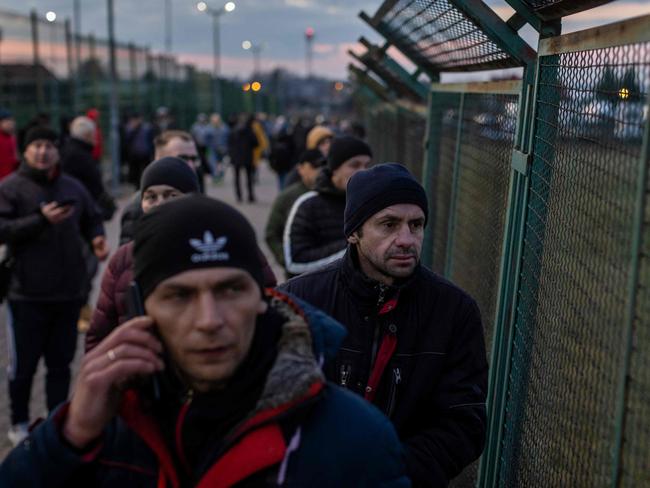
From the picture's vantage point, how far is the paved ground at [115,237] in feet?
22.4

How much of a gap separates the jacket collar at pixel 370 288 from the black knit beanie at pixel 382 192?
0.23 metres

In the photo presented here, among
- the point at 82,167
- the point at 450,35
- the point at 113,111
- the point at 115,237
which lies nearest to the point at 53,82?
the point at 113,111

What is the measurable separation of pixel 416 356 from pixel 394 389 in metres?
0.12

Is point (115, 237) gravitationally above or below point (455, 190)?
below

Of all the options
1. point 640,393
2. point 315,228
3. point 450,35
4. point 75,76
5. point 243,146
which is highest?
point 450,35

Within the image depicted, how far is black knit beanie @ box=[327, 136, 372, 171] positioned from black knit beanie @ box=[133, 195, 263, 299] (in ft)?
11.6

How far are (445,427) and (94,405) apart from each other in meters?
1.41

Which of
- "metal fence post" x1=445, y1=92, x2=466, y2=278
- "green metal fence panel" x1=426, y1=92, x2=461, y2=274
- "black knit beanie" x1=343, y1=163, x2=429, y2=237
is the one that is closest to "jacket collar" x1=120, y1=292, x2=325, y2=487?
"black knit beanie" x1=343, y1=163, x2=429, y2=237

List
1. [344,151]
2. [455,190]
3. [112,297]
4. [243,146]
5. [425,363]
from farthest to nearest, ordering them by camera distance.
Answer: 1. [243,146]
2. [344,151]
3. [455,190]
4. [112,297]
5. [425,363]

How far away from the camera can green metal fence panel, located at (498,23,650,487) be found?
2.10 m

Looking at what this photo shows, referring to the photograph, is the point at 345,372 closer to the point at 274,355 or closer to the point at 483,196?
the point at 274,355

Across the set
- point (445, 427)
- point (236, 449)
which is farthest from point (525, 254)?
point (236, 449)

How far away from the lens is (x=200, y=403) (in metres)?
1.92

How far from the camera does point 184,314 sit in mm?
1927
